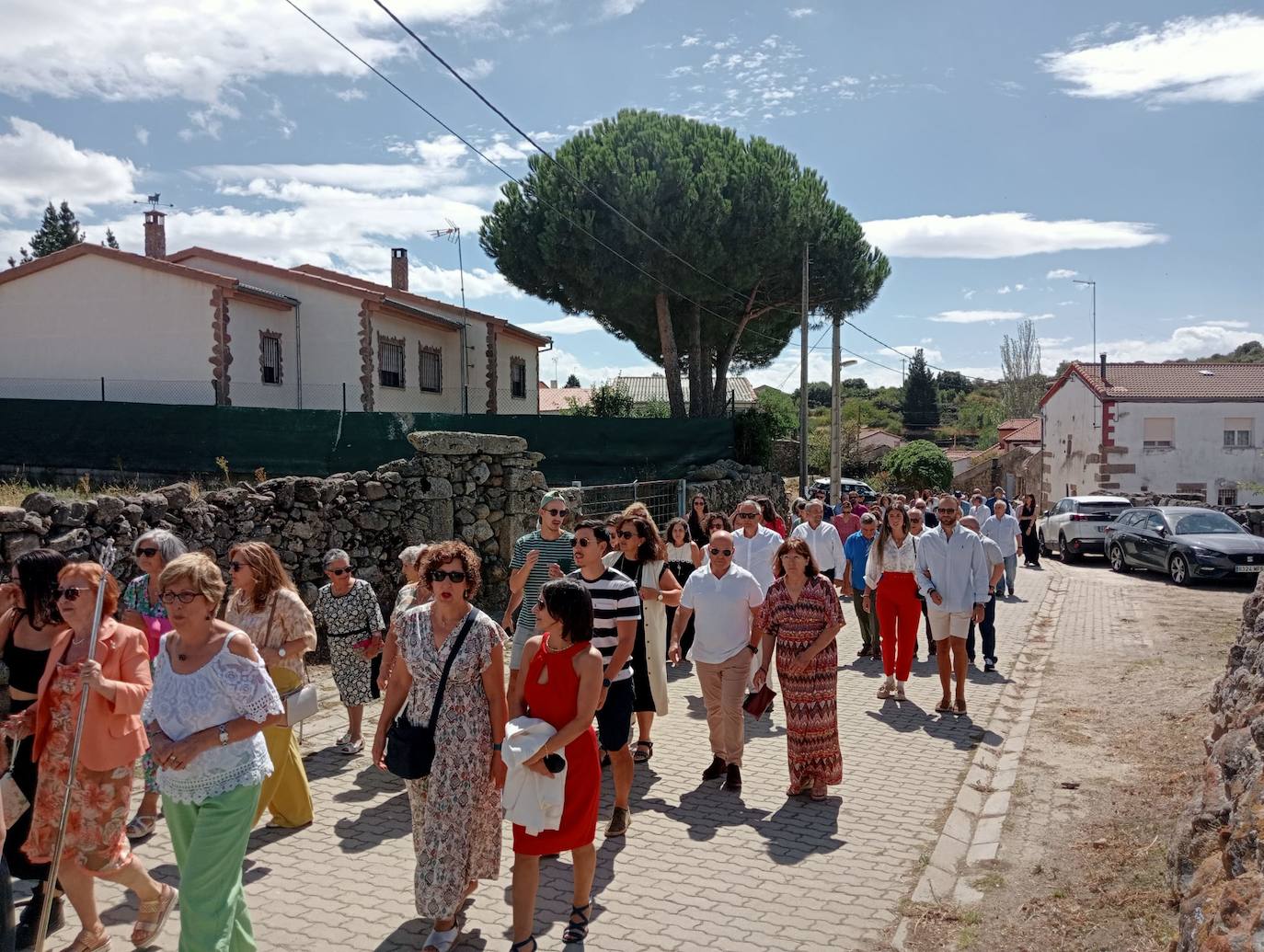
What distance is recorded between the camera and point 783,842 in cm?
586

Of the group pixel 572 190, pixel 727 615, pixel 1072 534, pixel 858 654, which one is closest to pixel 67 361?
pixel 572 190

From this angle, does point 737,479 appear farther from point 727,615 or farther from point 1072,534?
point 727,615

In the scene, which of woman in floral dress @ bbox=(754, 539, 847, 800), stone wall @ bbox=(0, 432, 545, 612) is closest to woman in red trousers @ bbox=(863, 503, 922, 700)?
woman in floral dress @ bbox=(754, 539, 847, 800)

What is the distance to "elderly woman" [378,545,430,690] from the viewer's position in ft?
16.8

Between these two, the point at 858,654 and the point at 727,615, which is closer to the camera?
the point at 727,615

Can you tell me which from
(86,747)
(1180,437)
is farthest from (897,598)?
(1180,437)

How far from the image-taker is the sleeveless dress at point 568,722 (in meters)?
4.42

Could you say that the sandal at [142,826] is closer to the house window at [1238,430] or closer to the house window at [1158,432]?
the house window at [1158,432]

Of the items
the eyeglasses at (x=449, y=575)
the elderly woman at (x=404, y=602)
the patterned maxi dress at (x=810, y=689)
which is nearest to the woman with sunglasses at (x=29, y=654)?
the elderly woman at (x=404, y=602)

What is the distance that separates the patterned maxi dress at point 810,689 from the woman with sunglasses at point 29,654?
14.1 feet

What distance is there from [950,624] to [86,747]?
23.0 ft

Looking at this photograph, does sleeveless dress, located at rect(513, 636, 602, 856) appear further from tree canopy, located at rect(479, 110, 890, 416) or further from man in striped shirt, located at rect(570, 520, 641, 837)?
tree canopy, located at rect(479, 110, 890, 416)

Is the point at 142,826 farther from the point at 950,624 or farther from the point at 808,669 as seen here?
the point at 950,624

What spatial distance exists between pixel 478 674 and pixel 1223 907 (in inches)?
117
